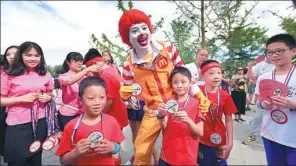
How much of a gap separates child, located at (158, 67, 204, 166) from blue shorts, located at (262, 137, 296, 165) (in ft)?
1.98

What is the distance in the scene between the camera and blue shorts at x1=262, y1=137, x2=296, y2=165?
1658mm

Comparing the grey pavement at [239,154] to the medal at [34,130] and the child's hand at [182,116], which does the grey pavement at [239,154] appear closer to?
the medal at [34,130]

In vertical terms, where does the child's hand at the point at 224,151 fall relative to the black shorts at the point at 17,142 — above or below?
below

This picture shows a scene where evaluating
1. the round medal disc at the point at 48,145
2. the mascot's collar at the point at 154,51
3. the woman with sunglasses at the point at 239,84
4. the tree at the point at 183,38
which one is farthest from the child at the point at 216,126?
the tree at the point at 183,38

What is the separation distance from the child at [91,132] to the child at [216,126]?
0.85 meters

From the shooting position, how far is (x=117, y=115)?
2.35 metres

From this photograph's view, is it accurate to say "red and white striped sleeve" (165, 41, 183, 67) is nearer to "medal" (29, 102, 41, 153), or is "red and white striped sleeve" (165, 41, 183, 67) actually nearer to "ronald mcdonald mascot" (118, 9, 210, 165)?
"ronald mcdonald mascot" (118, 9, 210, 165)

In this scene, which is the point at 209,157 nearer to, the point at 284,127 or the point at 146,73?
the point at 284,127

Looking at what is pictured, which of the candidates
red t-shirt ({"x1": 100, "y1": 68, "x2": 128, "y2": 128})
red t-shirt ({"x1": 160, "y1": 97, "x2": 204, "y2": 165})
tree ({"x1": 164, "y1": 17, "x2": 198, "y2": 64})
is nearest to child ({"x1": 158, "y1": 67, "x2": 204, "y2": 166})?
red t-shirt ({"x1": 160, "y1": 97, "x2": 204, "y2": 165})

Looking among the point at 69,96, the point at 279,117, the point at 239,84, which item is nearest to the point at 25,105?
the point at 69,96

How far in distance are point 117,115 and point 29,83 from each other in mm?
867

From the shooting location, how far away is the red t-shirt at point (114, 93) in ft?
7.06

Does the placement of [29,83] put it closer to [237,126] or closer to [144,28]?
[144,28]

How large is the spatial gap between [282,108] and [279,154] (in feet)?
1.20
